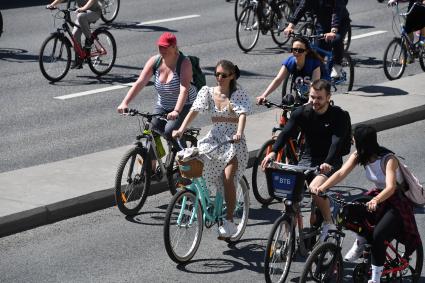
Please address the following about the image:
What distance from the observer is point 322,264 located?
27.8 ft

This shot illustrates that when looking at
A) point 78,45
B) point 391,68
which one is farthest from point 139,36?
point 391,68

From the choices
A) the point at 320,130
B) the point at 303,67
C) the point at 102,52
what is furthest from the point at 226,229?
the point at 102,52

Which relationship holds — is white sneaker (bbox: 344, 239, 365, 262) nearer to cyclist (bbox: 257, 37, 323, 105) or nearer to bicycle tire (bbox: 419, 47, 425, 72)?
cyclist (bbox: 257, 37, 323, 105)

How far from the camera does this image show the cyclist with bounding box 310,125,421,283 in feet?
27.6

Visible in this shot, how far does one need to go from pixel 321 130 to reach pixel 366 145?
1.03 meters

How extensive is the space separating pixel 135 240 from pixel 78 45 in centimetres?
886

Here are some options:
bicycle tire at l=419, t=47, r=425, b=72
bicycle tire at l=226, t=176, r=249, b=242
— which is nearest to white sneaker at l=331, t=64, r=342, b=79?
bicycle tire at l=419, t=47, r=425, b=72

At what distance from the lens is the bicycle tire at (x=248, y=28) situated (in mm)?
21641

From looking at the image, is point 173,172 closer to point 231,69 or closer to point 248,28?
point 231,69

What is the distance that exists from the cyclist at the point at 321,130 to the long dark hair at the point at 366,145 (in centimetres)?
63

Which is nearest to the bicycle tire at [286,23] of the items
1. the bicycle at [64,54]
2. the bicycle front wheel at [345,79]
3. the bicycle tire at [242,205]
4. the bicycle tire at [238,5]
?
the bicycle tire at [238,5]

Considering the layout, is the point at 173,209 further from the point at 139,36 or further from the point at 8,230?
the point at 139,36

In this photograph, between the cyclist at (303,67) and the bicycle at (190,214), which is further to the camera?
the cyclist at (303,67)

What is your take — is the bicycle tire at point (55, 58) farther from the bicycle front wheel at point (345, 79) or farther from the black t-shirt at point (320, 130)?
the black t-shirt at point (320, 130)
